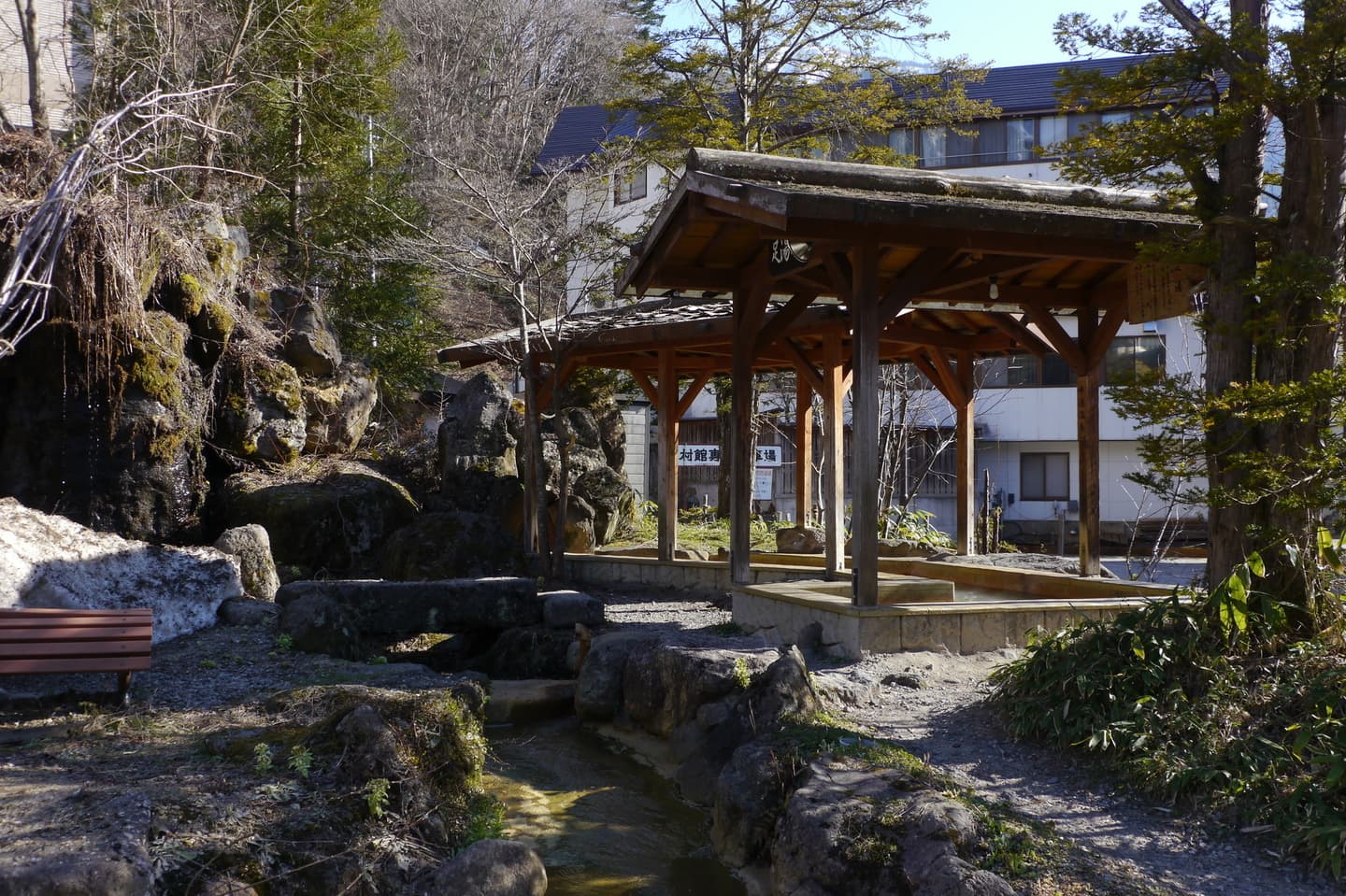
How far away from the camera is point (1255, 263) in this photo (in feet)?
20.1

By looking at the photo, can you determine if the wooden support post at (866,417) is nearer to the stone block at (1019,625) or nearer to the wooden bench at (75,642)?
the stone block at (1019,625)

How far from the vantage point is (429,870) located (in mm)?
4340

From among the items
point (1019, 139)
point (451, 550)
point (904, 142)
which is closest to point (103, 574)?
point (451, 550)

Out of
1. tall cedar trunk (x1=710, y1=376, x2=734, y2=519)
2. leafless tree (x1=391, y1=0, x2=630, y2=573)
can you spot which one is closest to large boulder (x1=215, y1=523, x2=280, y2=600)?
leafless tree (x1=391, y1=0, x2=630, y2=573)

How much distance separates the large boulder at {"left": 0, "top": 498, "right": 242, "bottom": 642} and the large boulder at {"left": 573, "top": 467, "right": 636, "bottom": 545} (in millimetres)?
7958

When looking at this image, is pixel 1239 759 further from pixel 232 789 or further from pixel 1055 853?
pixel 232 789

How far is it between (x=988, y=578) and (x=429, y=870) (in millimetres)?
7754

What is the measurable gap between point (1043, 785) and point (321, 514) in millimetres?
9838

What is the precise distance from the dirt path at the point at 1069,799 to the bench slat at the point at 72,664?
14.0 ft

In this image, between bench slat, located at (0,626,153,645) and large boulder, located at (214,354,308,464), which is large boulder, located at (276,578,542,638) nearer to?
bench slat, located at (0,626,153,645)

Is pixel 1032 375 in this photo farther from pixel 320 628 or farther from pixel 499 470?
pixel 320 628

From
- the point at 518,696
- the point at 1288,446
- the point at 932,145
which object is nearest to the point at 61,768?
the point at 518,696

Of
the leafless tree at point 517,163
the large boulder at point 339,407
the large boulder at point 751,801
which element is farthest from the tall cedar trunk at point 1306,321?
the large boulder at point 339,407

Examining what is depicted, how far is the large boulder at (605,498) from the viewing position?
55.1ft
